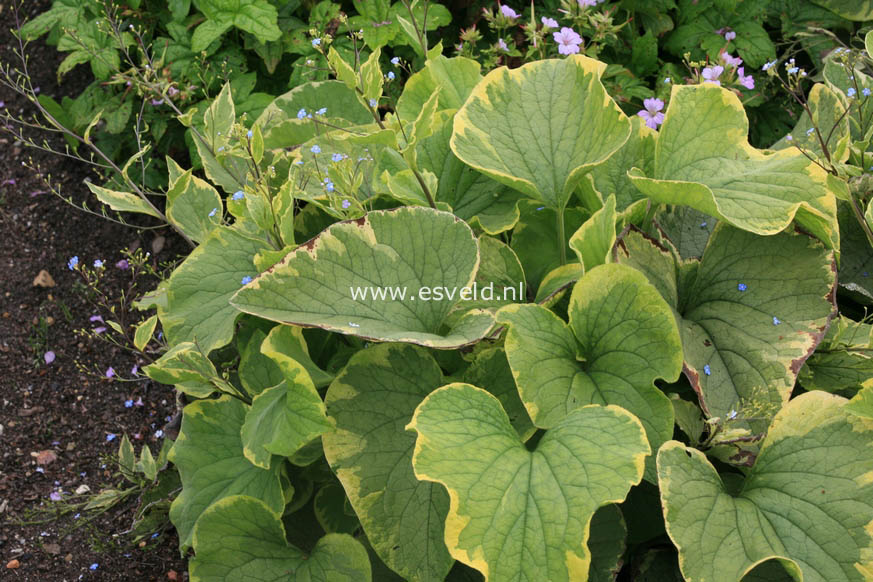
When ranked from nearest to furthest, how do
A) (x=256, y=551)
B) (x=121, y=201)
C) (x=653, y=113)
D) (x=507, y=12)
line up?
(x=256, y=551) → (x=121, y=201) → (x=653, y=113) → (x=507, y=12)

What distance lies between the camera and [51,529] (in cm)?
227

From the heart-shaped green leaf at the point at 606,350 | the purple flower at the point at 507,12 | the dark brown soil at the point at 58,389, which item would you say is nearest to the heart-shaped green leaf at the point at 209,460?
the dark brown soil at the point at 58,389

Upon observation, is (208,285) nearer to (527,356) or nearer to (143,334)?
(143,334)

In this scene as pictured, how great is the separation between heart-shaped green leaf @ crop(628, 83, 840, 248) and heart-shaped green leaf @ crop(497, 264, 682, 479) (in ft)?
0.70

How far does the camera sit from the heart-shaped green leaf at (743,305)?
1406mm

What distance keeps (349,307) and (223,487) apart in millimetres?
464

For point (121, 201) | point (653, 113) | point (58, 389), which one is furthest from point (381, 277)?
point (58, 389)

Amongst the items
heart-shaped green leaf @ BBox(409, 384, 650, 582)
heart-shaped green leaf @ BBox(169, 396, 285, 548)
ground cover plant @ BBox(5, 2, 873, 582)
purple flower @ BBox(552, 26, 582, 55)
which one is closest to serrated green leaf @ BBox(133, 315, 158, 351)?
ground cover plant @ BBox(5, 2, 873, 582)

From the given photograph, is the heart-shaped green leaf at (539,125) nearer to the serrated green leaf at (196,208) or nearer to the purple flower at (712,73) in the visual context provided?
the purple flower at (712,73)

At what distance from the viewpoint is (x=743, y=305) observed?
4.91ft

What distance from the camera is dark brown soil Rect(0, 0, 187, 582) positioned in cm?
219

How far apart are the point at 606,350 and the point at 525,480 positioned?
11.9 inches

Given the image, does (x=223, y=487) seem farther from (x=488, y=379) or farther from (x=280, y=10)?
(x=280, y=10)

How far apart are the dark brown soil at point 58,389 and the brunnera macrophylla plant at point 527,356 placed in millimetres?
668
